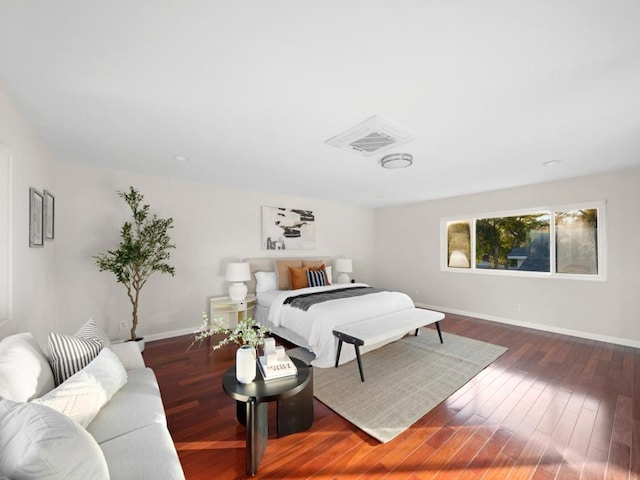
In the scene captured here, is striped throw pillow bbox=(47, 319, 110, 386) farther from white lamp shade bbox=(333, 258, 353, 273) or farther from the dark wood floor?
white lamp shade bbox=(333, 258, 353, 273)

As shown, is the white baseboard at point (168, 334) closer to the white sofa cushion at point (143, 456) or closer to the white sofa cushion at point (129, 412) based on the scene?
the white sofa cushion at point (129, 412)

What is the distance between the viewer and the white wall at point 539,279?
137 inches

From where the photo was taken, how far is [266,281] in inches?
178

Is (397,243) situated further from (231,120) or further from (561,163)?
(231,120)

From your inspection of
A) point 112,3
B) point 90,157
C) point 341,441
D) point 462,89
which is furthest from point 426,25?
point 90,157

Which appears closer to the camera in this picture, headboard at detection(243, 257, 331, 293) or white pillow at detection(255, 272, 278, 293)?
white pillow at detection(255, 272, 278, 293)

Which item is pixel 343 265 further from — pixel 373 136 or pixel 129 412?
pixel 129 412

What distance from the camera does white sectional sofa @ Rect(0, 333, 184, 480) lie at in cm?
77

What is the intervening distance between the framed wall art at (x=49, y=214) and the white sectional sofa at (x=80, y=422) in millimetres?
1734

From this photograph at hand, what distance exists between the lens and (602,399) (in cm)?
229

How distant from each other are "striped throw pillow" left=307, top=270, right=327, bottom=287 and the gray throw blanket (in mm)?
479

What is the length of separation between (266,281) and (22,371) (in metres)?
3.36

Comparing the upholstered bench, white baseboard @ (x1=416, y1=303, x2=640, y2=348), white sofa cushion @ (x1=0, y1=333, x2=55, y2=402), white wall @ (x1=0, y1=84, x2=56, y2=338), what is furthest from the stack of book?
white baseboard @ (x1=416, y1=303, x2=640, y2=348)

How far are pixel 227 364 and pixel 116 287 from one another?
6.19 feet
